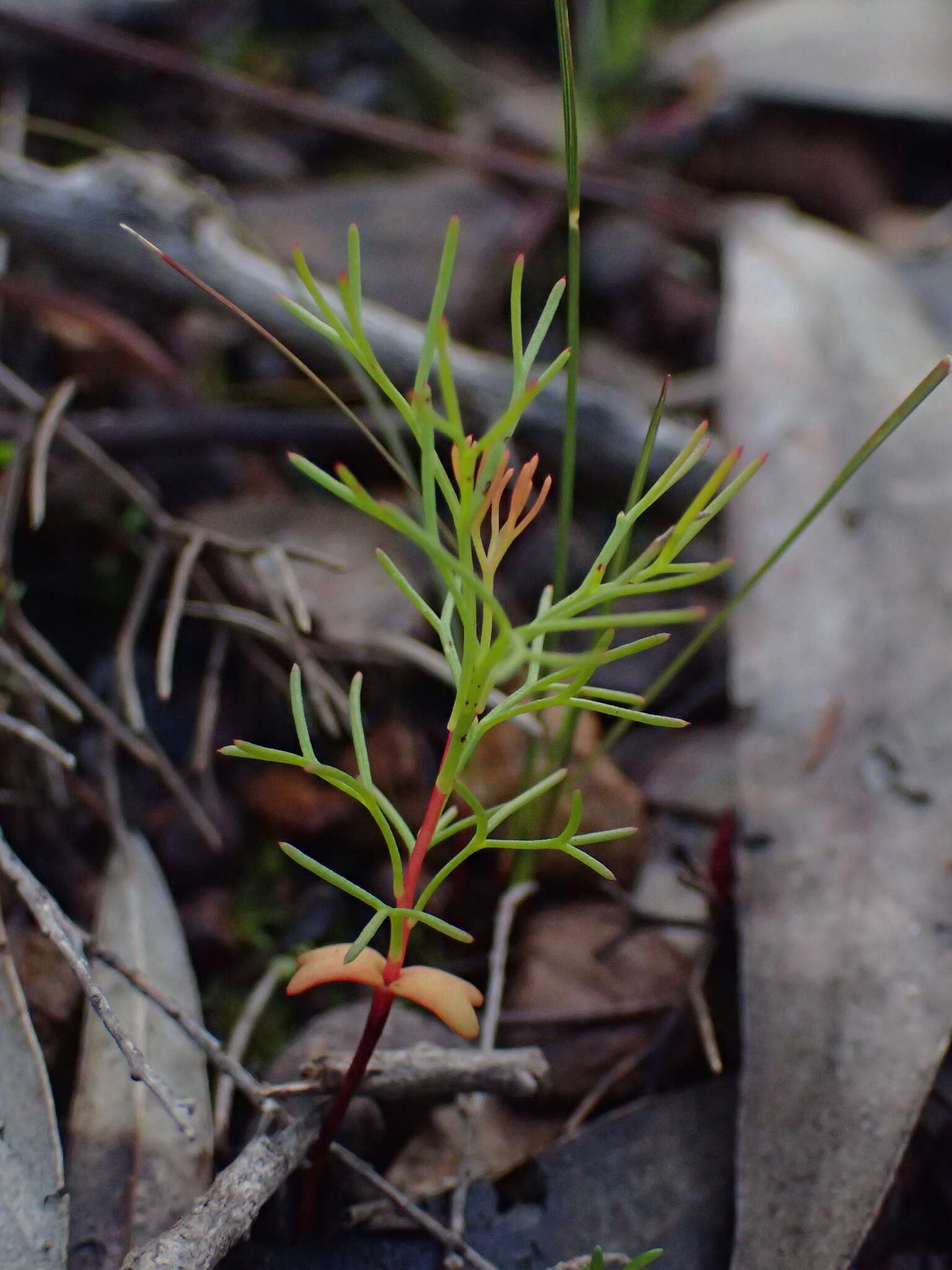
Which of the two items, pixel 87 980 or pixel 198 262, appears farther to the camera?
pixel 198 262

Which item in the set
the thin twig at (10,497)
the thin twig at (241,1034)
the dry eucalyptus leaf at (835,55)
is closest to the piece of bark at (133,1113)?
the thin twig at (241,1034)

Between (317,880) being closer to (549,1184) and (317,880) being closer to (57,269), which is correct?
(549,1184)

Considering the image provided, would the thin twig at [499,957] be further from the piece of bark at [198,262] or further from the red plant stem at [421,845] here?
the piece of bark at [198,262]

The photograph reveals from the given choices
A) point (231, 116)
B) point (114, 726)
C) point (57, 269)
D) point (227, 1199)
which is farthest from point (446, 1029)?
point (231, 116)

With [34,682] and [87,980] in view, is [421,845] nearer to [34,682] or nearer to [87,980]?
[87,980]

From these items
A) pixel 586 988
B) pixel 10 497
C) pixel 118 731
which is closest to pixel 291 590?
pixel 118 731
